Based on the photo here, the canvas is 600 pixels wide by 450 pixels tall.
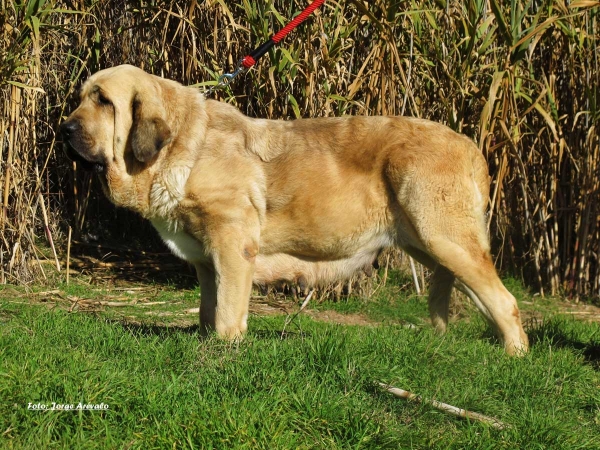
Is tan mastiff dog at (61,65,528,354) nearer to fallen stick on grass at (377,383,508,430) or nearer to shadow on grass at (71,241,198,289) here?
fallen stick on grass at (377,383,508,430)

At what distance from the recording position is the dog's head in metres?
5.80

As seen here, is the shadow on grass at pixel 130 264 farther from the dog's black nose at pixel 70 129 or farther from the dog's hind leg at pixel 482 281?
the dog's hind leg at pixel 482 281

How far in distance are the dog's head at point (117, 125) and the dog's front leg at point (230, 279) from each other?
0.80m

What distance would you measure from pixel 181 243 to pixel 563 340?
3130mm

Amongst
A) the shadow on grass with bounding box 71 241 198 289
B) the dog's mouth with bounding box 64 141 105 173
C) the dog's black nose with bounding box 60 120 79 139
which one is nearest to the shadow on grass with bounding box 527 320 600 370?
the dog's mouth with bounding box 64 141 105 173

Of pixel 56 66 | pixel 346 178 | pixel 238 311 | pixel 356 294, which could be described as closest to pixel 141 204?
pixel 238 311

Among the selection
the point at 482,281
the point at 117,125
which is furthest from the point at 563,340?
the point at 117,125

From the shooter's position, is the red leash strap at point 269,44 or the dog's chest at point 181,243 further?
the red leash strap at point 269,44

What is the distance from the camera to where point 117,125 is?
233 inches

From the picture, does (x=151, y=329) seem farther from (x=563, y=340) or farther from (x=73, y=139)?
(x=563, y=340)

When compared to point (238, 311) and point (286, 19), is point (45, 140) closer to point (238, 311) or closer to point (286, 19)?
point (286, 19)

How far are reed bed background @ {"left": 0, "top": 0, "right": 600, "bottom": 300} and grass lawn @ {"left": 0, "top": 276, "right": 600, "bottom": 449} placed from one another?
8.36 ft

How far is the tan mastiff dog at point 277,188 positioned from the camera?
584 centimetres

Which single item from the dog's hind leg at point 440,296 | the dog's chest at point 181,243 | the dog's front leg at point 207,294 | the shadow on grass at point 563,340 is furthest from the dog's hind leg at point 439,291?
the dog's chest at point 181,243
